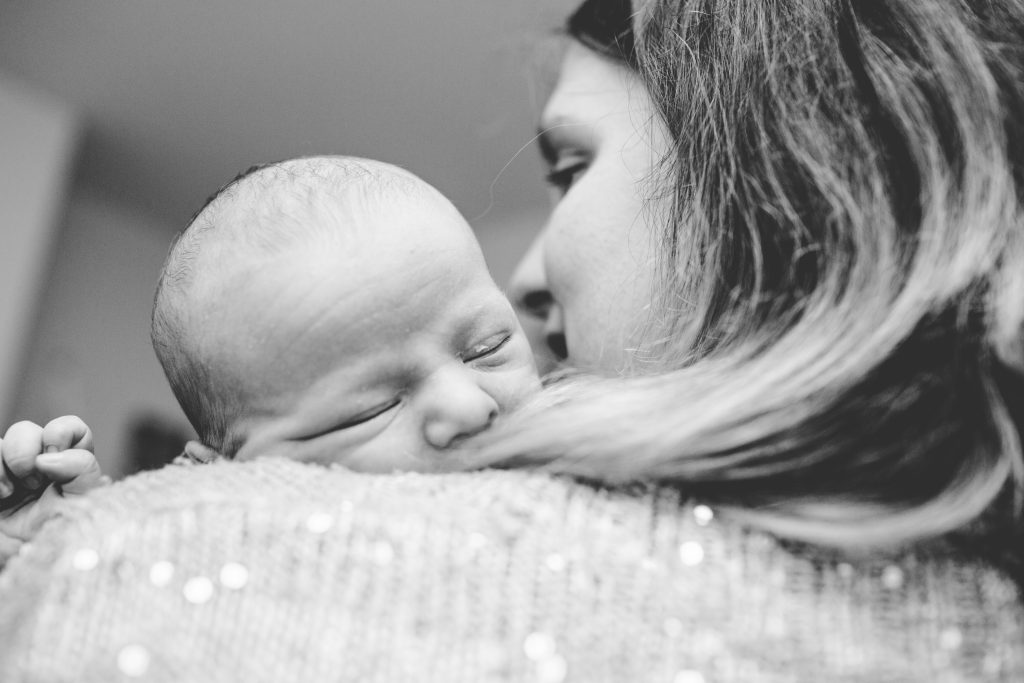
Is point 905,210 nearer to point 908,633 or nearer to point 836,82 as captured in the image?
point 836,82

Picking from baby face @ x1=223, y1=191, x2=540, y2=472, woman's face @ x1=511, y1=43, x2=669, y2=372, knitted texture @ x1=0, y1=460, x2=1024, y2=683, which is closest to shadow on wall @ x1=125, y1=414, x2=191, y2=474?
woman's face @ x1=511, y1=43, x2=669, y2=372

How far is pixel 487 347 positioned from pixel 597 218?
0.62ft

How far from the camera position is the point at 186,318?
651 mm

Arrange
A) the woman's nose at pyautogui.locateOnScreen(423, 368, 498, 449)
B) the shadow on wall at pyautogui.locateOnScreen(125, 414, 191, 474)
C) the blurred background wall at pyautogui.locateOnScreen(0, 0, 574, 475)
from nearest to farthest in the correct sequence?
the woman's nose at pyautogui.locateOnScreen(423, 368, 498, 449) < the blurred background wall at pyautogui.locateOnScreen(0, 0, 574, 475) < the shadow on wall at pyautogui.locateOnScreen(125, 414, 191, 474)

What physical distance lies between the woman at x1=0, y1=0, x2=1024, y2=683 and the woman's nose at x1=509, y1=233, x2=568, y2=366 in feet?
1.19

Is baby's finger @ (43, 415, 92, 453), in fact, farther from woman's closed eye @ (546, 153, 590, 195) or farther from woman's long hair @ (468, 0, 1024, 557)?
woman's closed eye @ (546, 153, 590, 195)

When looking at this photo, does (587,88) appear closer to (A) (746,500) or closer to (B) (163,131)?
(A) (746,500)

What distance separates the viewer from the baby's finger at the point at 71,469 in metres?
0.59

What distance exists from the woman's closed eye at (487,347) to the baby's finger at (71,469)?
0.89 feet

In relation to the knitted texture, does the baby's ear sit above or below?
below

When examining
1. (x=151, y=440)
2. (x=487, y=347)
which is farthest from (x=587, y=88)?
(x=151, y=440)

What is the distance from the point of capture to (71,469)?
0.59m

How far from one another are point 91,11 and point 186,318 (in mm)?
2026

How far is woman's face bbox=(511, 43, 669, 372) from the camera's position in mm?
714
